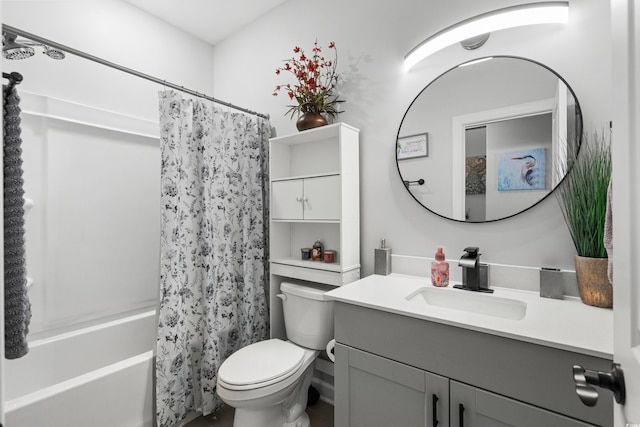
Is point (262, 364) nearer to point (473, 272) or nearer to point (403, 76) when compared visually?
point (473, 272)

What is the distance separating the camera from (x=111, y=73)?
7.15 feet

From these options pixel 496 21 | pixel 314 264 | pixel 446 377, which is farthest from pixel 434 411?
pixel 496 21

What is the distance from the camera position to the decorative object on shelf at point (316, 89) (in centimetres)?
189

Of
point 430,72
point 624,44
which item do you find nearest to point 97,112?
point 430,72

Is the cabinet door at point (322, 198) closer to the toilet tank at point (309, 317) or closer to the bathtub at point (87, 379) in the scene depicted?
the toilet tank at point (309, 317)

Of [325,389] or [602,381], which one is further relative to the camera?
[325,389]

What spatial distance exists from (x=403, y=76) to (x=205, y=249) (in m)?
1.53

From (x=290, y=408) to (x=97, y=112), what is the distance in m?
2.28

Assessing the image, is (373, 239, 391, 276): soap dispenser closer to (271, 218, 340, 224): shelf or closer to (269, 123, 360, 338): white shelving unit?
(269, 123, 360, 338): white shelving unit

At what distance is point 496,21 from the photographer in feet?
4.48

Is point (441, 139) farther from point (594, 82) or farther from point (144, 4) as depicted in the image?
point (144, 4)

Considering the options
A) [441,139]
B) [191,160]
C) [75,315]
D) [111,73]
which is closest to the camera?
[441,139]

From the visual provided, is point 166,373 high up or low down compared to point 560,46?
down

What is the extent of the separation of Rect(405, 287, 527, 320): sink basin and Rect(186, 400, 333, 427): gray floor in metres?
1.01
